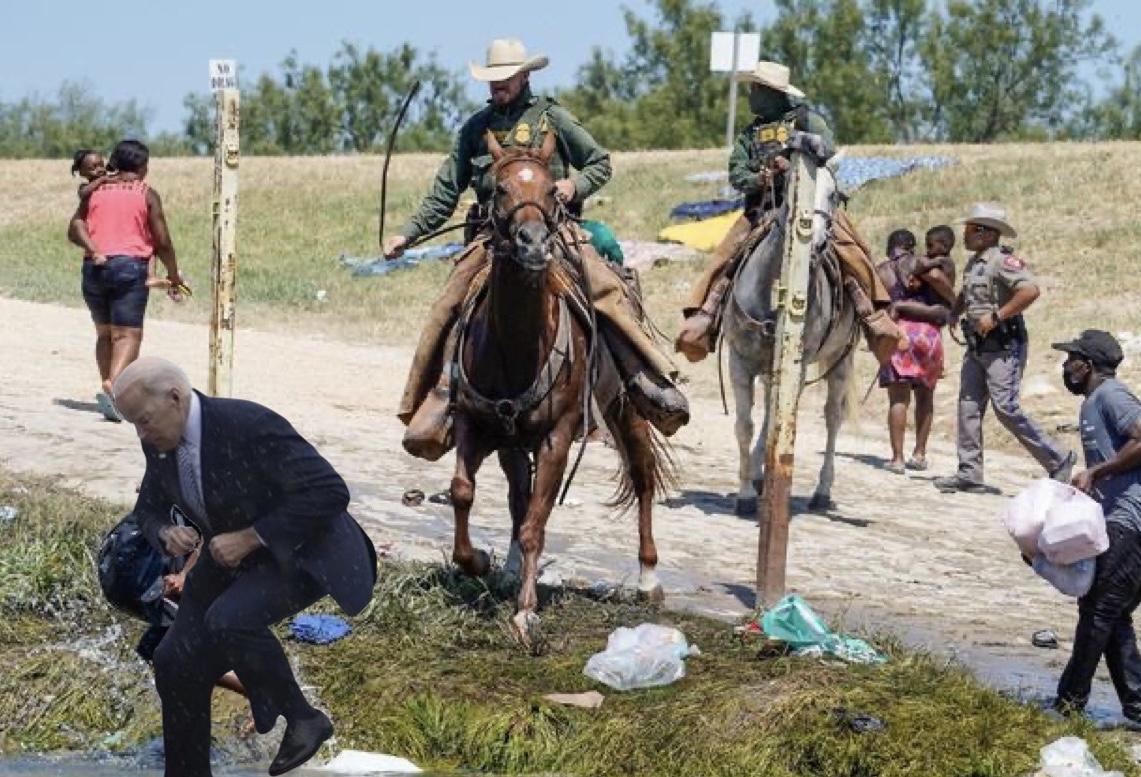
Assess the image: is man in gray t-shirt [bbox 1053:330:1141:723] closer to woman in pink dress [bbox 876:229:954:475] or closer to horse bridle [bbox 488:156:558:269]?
horse bridle [bbox 488:156:558:269]

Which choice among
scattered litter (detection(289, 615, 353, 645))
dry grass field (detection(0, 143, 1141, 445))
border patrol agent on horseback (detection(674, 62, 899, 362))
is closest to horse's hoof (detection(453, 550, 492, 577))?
scattered litter (detection(289, 615, 353, 645))

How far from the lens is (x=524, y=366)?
10195mm

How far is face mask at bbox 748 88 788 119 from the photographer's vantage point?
14406mm

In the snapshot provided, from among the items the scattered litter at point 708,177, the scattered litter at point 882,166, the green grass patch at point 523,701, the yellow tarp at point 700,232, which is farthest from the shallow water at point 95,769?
the scattered litter at point 708,177

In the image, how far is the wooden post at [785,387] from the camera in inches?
426

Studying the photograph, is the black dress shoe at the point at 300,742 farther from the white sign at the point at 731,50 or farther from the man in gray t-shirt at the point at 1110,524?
the white sign at the point at 731,50

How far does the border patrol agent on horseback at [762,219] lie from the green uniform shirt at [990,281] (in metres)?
1.71

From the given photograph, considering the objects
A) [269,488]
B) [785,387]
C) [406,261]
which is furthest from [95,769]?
[406,261]

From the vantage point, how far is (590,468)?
→ 1639cm

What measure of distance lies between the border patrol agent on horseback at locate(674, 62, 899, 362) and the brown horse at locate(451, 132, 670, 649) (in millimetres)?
3695

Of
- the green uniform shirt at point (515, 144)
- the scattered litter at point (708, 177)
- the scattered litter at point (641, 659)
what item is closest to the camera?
the scattered litter at point (641, 659)

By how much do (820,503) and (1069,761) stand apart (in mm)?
7223

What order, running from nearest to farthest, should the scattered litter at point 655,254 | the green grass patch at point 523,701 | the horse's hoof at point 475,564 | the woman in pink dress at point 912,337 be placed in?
the green grass patch at point 523,701 → the horse's hoof at point 475,564 → the woman in pink dress at point 912,337 → the scattered litter at point 655,254

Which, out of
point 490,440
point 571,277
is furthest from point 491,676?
point 571,277
